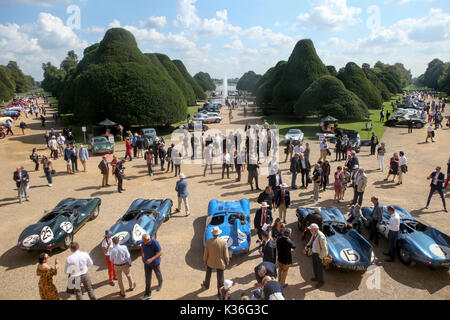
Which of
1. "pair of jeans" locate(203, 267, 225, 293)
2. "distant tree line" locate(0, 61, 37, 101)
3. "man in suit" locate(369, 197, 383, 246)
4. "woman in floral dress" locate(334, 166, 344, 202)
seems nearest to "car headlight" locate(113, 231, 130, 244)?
"pair of jeans" locate(203, 267, 225, 293)

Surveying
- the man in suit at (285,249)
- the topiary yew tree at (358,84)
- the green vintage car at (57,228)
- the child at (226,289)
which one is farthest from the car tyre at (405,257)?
the topiary yew tree at (358,84)

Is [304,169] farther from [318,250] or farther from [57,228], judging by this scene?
[57,228]

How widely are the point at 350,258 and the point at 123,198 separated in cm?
989

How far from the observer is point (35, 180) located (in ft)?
53.6

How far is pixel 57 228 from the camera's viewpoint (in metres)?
9.15

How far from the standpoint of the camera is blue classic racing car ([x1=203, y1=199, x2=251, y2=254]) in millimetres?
8406

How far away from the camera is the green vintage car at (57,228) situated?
341 inches

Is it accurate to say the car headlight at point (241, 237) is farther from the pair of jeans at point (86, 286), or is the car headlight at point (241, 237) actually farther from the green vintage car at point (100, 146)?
the green vintage car at point (100, 146)

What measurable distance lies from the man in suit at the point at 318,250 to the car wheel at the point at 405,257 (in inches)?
101

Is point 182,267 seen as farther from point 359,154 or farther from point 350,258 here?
point 359,154

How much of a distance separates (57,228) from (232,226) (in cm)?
534

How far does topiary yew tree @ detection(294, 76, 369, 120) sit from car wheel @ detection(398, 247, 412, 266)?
25.4 metres

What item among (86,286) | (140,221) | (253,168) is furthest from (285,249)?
(253,168)
